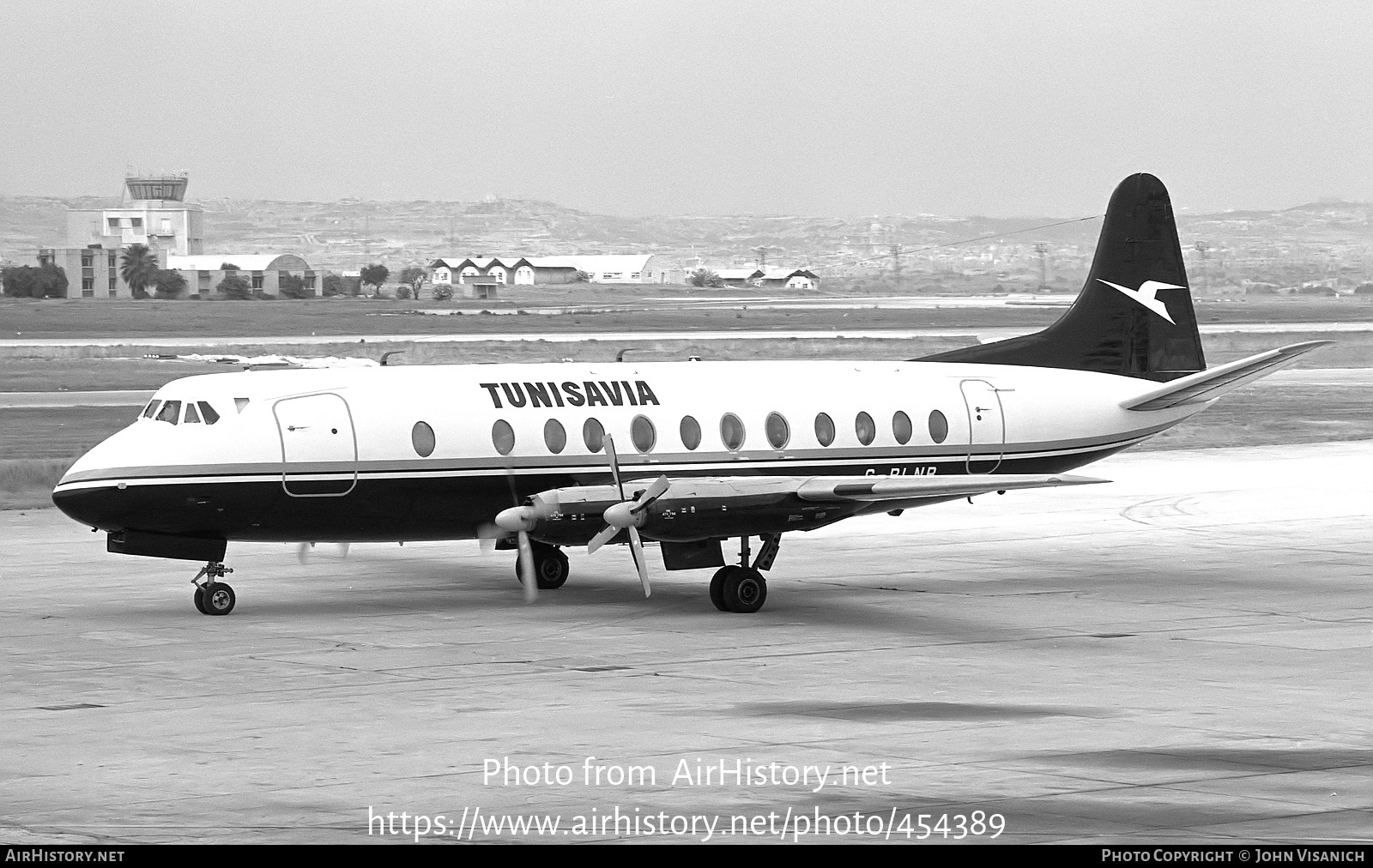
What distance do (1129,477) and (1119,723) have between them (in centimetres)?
2774

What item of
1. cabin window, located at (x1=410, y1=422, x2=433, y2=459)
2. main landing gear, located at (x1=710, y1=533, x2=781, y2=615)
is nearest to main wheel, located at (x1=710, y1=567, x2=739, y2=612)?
main landing gear, located at (x1=710, y1=533, x2=781, y2=615)

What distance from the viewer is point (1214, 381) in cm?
3039

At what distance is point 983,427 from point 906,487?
4.90 metres

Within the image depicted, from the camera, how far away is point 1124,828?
13078 mm

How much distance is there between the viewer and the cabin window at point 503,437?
1034 inches

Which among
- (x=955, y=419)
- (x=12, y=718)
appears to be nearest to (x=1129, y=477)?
(x=955, y=419)

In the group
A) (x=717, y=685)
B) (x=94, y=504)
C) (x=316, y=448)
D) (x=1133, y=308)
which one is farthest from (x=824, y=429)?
(x=94, y=504)

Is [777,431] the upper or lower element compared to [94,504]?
upper

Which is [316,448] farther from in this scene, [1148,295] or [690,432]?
[1148,295]

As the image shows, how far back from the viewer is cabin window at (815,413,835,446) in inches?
1107

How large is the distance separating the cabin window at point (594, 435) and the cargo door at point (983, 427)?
6.22 metres

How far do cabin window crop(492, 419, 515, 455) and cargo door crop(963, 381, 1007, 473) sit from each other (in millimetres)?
7561

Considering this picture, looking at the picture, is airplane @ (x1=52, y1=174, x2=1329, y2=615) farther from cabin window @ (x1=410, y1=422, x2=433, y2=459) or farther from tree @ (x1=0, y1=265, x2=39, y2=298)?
tree @ (x1=0, y1=265, x2=39, y2=298)
